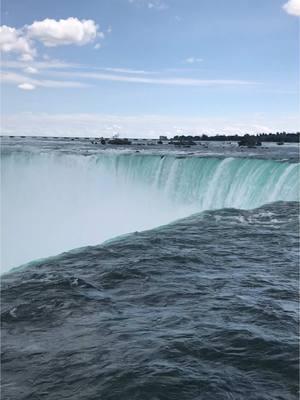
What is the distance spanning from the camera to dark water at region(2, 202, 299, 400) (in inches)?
246

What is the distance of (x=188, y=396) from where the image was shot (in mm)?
5910

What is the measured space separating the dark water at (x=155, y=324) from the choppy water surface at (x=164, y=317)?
0.07 ft

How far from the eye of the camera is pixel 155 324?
805cm

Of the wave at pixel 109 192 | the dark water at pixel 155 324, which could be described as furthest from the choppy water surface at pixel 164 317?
the wave at pixel 109 192

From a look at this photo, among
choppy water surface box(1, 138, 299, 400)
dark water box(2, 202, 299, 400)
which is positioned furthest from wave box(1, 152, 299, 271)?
dark water box(2, 202, 299, 400)

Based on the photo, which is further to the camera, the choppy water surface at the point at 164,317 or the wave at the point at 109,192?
the wave at the point at 109,192

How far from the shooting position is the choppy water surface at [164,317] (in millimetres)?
6281

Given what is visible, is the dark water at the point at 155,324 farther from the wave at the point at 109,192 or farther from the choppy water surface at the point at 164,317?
the wave at the point at 109,192

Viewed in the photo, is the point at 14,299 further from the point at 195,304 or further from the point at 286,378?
the point at 286,378

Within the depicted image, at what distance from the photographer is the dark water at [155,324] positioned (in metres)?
6.25

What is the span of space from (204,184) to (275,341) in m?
19.8

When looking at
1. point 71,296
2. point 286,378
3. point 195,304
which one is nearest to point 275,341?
point 286,378

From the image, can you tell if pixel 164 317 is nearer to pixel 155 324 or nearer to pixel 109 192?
pixel 155 324

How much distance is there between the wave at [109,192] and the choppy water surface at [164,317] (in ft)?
22.9
